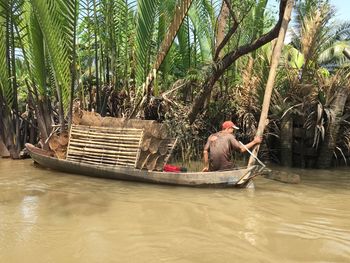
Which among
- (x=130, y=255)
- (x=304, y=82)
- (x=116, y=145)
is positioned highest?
(x=304, y=82)

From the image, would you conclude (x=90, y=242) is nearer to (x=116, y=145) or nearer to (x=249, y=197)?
(x=249, y=197)

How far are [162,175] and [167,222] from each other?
2243mm

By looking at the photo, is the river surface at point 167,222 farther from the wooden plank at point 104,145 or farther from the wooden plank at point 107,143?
the wooden plank at point 107,143

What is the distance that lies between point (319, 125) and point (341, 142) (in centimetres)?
95

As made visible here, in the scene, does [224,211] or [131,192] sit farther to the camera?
[131,192]

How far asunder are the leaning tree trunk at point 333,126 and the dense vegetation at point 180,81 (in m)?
0.02

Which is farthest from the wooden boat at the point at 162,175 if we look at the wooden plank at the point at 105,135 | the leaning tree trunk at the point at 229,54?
the leaning tree trunk at the point at 229,54

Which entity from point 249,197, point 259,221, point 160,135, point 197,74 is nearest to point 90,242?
point 259,221

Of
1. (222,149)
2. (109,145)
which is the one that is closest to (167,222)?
(222,149)

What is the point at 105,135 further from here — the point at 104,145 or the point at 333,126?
the point at 333,126

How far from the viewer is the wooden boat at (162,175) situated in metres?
7.01

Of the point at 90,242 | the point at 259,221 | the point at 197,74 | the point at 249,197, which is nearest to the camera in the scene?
the point at 90,242

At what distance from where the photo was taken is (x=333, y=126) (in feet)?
31.2

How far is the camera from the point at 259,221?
521 centimetres
